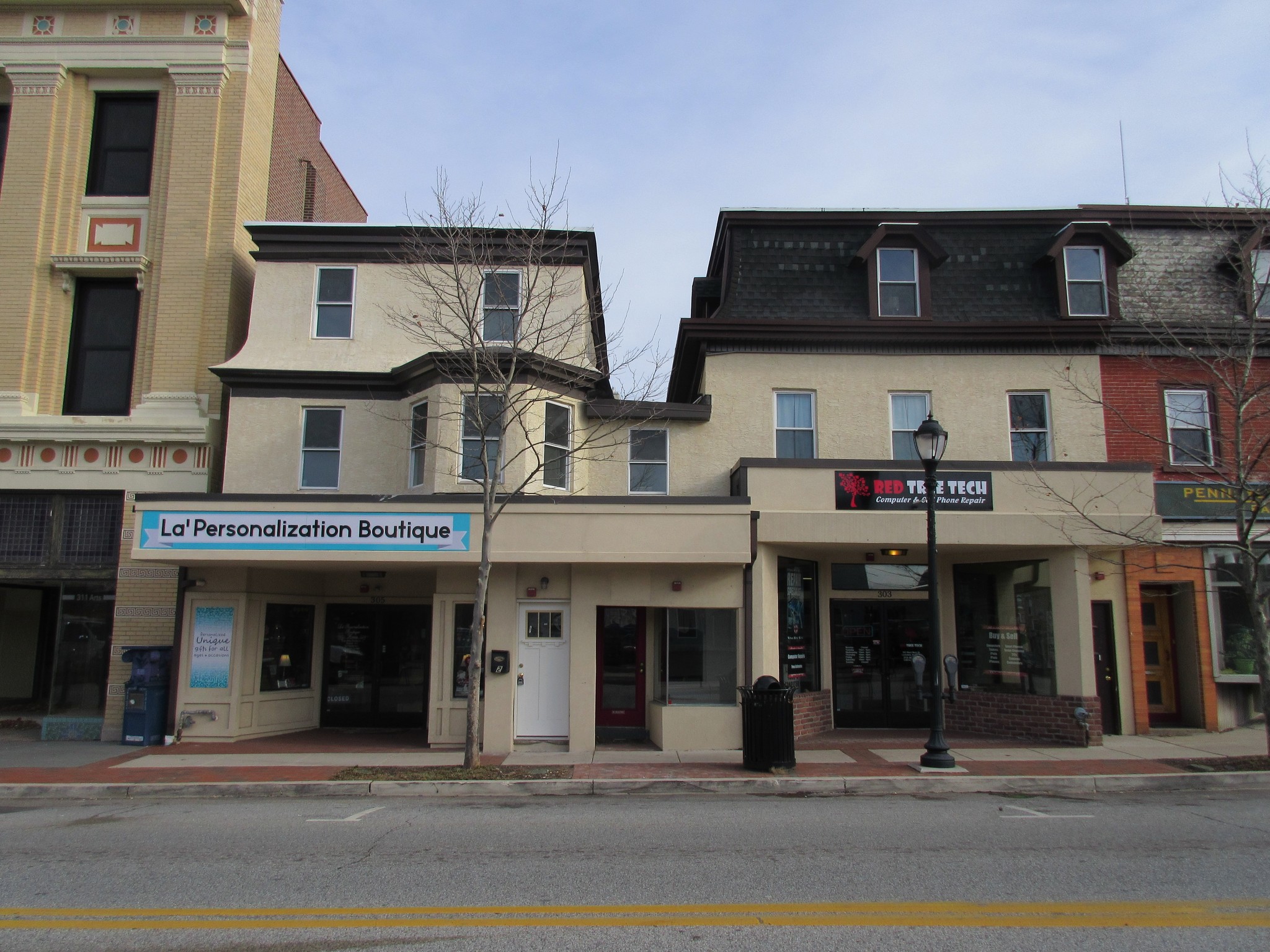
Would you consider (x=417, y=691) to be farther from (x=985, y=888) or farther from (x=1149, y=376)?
(x=1149, y=376)

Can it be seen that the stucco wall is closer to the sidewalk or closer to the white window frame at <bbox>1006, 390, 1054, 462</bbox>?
the white window frame at <bbox>1006, 390, 1054, 462</bbox>

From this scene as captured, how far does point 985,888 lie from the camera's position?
6609 millimetres

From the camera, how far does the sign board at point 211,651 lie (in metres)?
14.7

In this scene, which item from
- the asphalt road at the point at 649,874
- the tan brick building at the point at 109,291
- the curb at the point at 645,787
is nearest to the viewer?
the asphalt road at the point at 649,874

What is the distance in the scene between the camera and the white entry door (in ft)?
46.8

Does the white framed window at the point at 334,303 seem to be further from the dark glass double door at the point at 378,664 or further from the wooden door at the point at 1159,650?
the wooden door at the point at 1159,650

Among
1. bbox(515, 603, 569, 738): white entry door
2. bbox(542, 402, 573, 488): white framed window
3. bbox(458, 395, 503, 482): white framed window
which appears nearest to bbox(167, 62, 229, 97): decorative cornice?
bbox(458, 395, 503, 482): white framed window

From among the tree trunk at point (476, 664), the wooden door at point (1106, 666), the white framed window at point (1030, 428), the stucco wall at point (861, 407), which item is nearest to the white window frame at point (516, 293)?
the stucco wall at point (861, 407)

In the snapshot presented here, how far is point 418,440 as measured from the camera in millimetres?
15602

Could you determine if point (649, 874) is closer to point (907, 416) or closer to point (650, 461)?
point (650, 461)

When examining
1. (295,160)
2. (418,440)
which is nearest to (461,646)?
(418,440)

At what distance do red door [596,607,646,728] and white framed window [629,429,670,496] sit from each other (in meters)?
2.24

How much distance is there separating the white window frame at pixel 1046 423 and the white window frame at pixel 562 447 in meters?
7.98

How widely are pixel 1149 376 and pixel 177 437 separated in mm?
17859
